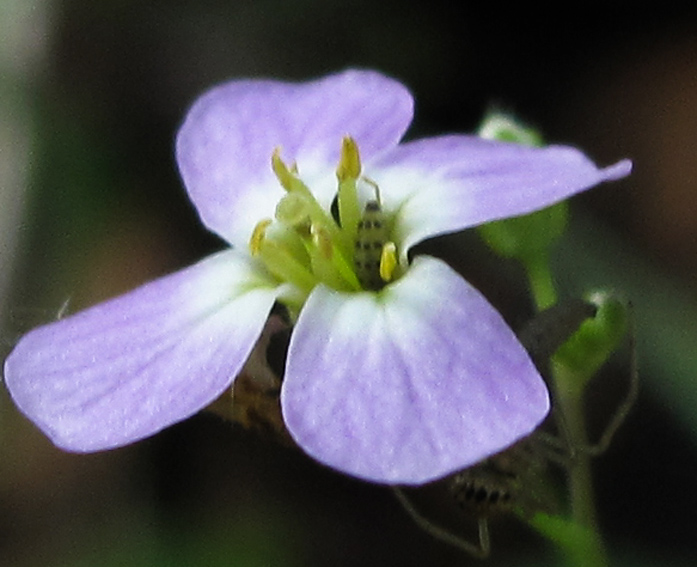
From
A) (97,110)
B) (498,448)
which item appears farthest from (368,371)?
(97,110)

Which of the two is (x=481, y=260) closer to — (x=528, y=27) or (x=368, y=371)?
(x=528, y=27)

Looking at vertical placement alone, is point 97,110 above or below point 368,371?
below

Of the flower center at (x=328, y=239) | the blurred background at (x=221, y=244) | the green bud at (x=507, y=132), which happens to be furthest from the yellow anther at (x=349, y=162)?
the blurred background at (x=221, y=244)

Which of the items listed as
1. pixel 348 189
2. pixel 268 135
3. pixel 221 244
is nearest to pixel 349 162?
pixel 348 189

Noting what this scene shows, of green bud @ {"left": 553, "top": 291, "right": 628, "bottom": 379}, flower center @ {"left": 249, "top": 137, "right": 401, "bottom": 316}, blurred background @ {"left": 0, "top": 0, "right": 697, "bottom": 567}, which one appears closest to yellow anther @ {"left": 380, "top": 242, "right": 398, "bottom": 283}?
flower center @ {"left": 249, "top": 137, "right": 401, "bottom": 316}

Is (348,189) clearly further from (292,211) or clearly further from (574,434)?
(574,434)

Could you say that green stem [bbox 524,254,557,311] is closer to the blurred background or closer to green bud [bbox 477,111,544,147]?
green bud [bbox 477,111,544,147]
